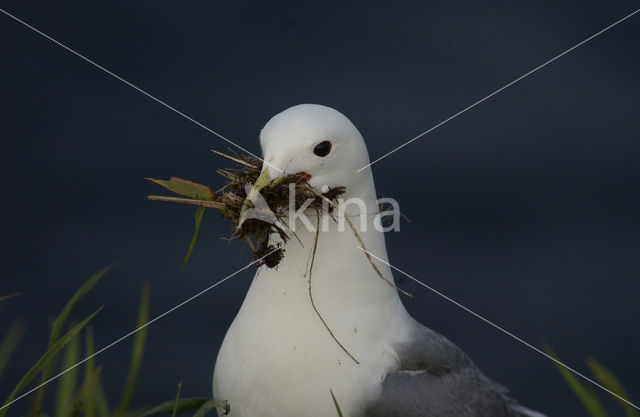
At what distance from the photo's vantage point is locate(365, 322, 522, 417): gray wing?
194cm

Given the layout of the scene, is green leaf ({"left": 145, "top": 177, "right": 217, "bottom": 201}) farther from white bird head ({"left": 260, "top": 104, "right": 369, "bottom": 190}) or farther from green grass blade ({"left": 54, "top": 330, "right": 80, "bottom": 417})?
green grass blade ({"left": 54, "top": 330, "right": 80, "bottom": 417})

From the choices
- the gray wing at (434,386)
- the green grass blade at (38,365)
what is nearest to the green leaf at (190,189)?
the green grass blade at (38,365)

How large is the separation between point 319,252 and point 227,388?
40 centimetres

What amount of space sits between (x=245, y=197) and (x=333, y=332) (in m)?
0.41

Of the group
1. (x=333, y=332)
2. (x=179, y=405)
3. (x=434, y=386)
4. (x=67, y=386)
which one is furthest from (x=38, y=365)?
(x=434, y=386)

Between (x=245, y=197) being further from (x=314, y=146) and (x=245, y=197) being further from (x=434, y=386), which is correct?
(x=434, y=386)

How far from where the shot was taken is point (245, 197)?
1.73 m

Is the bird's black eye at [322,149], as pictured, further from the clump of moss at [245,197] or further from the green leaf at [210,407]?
the green leaf at [210,407]

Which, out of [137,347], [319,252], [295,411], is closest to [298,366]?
[295,411]

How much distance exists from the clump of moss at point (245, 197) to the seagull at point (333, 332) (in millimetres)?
90

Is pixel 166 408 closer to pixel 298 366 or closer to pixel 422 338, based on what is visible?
pixel 298 366

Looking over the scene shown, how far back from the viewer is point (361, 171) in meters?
1.92

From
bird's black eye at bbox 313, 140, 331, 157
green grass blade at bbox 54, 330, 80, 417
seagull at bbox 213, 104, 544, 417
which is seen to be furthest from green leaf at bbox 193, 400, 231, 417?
bird's black eye at bbox 313, 140, 331, 157

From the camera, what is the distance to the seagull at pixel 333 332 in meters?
1.92
